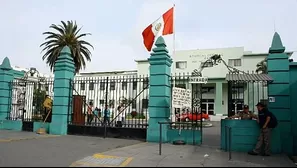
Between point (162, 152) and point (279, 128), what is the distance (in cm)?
411

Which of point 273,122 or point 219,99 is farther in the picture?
point 219,99

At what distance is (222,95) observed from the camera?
130ft

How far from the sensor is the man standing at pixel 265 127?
8.67 m

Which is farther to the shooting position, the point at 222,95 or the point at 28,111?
the point at 222,95

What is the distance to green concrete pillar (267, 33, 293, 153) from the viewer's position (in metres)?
9.09

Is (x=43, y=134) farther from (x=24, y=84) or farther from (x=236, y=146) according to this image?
(x=236, y=146)

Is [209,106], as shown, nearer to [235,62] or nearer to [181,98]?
[235,62]

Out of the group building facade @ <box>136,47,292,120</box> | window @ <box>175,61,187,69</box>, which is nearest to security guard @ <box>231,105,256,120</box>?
building facade @ <box>136,47,292,120</box>

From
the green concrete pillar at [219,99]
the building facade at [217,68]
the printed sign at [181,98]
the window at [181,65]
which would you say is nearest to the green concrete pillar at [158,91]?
the printed sign at [181,98]

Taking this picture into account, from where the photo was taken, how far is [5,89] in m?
15.5

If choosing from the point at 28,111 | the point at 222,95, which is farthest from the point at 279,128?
the point at 222,95

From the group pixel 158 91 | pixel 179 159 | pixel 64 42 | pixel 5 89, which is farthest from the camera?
pixel 64 42

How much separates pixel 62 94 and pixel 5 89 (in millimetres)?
4657

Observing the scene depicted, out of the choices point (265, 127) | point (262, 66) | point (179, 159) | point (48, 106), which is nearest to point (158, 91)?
point (179, 159)
